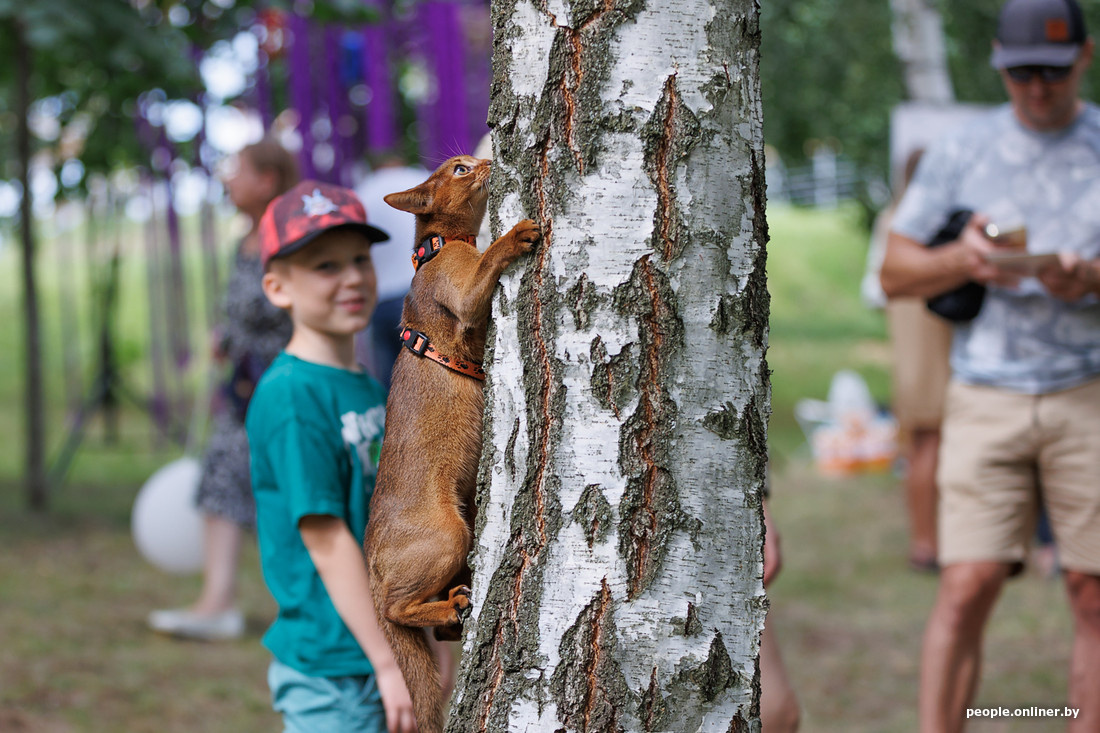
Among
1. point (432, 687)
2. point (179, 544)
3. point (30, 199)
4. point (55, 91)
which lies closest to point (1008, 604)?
point (179, 544)

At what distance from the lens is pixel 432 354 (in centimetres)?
186

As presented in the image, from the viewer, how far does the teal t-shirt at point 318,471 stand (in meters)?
2.16

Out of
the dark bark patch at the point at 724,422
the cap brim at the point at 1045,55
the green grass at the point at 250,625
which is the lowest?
the green grass at the point at 250,625

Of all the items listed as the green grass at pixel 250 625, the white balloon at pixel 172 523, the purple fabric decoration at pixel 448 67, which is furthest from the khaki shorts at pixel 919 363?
the white balloon at pixel 172 523

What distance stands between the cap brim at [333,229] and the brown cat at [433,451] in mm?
370

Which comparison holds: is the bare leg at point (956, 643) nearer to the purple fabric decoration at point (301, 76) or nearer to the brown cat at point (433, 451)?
the brown cat at point (433, 451)

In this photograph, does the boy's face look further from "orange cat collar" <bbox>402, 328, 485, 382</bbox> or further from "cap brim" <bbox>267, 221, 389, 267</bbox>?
"orange cat collar" <bbox>402, 328, 485, 382</bbox>

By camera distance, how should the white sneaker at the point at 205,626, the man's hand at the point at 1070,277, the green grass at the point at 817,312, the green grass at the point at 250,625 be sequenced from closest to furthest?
the man's hand at the point at 1070,277, the green grass at the point at 250,625, the white sneaker at the point at 205,626, the green grass at the point at 817,312

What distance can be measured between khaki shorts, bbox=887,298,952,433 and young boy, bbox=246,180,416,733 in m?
4.60

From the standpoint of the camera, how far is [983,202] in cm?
340

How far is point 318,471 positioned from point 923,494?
16.0 ft

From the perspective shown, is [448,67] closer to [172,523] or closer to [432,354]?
[172,523]

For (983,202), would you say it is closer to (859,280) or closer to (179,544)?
(179,544)

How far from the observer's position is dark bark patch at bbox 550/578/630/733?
1.53 metres
